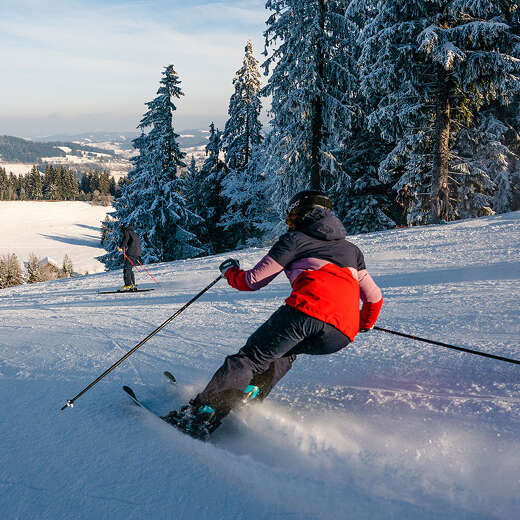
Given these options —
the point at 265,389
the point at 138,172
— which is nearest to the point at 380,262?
the point at 265,389

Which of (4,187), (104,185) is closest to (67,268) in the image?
(104,185)

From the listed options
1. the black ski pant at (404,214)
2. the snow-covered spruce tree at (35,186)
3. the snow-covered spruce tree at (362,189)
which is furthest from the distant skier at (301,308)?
the snow-covered spruce tree at (35,186)

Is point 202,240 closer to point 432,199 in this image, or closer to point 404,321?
point 432,199

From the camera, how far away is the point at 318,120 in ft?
56.9

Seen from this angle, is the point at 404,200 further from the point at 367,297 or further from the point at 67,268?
the point at 67,268

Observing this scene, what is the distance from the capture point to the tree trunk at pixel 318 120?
16.0m

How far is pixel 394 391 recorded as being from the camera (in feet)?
10.6

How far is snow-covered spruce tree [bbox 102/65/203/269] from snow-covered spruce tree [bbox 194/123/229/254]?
4.42m

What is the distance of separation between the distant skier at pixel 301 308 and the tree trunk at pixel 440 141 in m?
13.4

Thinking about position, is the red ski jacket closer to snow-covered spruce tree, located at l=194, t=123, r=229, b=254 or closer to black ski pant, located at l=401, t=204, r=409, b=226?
black ski pant, located at l=401, t=204, r=409, b=226

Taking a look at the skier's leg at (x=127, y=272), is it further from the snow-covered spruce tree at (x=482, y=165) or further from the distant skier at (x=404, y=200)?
the snow-covered spruce tree at (x=482, y=165)

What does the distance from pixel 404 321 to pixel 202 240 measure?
28.8m

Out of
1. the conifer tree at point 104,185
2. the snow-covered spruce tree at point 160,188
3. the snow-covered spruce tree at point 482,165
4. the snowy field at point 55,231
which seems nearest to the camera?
the snow-covered spruce tree at point 482,165

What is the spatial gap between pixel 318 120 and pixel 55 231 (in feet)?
292
